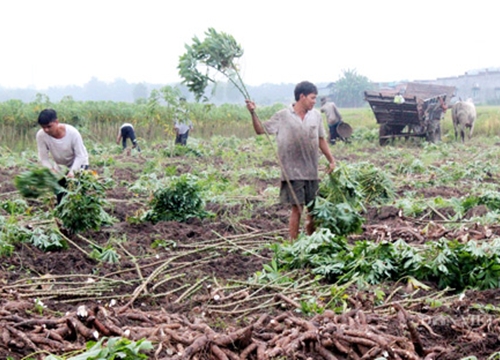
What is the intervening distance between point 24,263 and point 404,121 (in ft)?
51.7

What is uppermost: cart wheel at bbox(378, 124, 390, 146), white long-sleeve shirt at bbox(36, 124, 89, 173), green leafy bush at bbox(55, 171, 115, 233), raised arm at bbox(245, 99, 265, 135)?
raised arm at bbox(245, 99, 265, 135)

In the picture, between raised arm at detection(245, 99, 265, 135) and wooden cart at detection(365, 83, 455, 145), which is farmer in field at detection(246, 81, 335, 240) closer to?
Answer: raised arm at detection(245, 99, 265, 135)

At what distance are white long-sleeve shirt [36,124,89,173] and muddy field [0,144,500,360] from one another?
2.95 feet

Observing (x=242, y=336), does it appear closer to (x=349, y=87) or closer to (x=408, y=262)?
(x=408, y=262)

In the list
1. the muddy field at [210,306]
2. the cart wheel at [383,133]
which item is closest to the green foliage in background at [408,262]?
the muddy field at [210,306]

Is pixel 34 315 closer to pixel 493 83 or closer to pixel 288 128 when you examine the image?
pixel 288 128

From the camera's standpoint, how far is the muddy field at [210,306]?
4.16m

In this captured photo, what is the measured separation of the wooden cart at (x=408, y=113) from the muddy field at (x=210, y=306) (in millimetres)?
11696

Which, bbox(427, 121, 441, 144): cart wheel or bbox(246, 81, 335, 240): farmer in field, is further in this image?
bbox(427, 121, 441, 144): cart wheel

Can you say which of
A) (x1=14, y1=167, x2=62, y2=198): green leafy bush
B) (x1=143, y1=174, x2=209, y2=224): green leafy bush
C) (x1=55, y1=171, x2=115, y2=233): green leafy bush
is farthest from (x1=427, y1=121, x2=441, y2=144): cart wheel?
(x1=14, y1=167, x2=62, y2=198): green leafy bush

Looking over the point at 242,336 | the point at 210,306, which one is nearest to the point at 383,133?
the point at 210,306

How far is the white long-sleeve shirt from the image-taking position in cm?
796

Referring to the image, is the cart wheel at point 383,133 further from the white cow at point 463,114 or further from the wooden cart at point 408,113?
the white cow at point 463,114

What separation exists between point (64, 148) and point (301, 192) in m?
2.92
